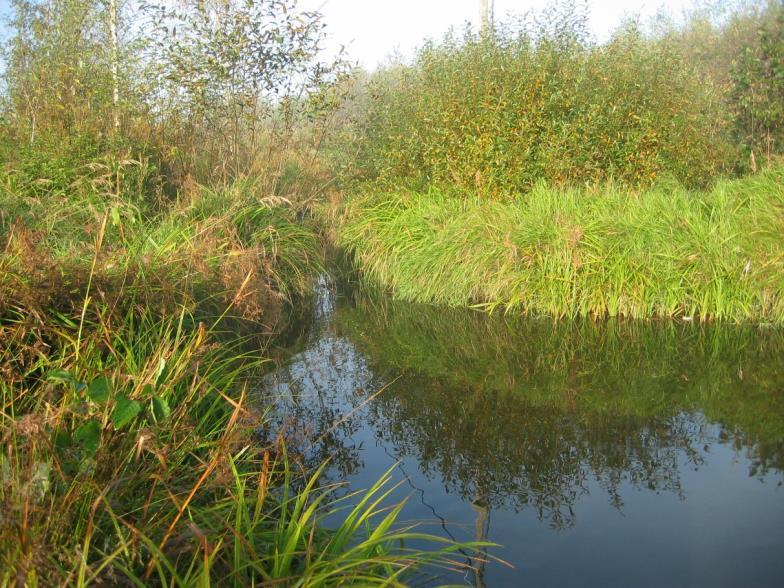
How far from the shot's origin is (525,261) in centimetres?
955

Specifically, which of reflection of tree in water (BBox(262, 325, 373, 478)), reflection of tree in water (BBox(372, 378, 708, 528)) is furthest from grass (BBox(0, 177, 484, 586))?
reflection of tree in water (BBox(372, 378, 708, 528))

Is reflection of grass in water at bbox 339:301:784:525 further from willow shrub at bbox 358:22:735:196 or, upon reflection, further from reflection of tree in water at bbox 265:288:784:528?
willow shrub at bbox 358:22:735:196

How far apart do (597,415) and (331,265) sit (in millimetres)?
7217

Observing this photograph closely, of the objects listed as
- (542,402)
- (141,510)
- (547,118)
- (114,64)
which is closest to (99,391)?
(141,510)

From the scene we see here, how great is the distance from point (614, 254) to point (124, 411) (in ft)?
23.4

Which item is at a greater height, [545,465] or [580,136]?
[580,136]

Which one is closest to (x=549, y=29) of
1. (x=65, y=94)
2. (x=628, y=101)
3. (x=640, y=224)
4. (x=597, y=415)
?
(x=628, y=101)

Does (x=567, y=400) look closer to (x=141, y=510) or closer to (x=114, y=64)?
(x=141, y=510)

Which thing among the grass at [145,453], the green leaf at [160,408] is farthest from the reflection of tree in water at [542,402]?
the green leaf at [160,408]

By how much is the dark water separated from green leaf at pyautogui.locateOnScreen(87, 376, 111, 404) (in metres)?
1.51

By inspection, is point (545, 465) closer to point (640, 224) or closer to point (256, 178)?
point (640, 224)

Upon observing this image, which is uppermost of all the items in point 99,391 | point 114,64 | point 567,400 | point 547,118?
point 114,64

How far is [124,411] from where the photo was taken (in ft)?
10.2

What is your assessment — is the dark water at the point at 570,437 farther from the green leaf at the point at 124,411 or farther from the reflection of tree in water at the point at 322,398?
the green leaf at the point at 124,411
